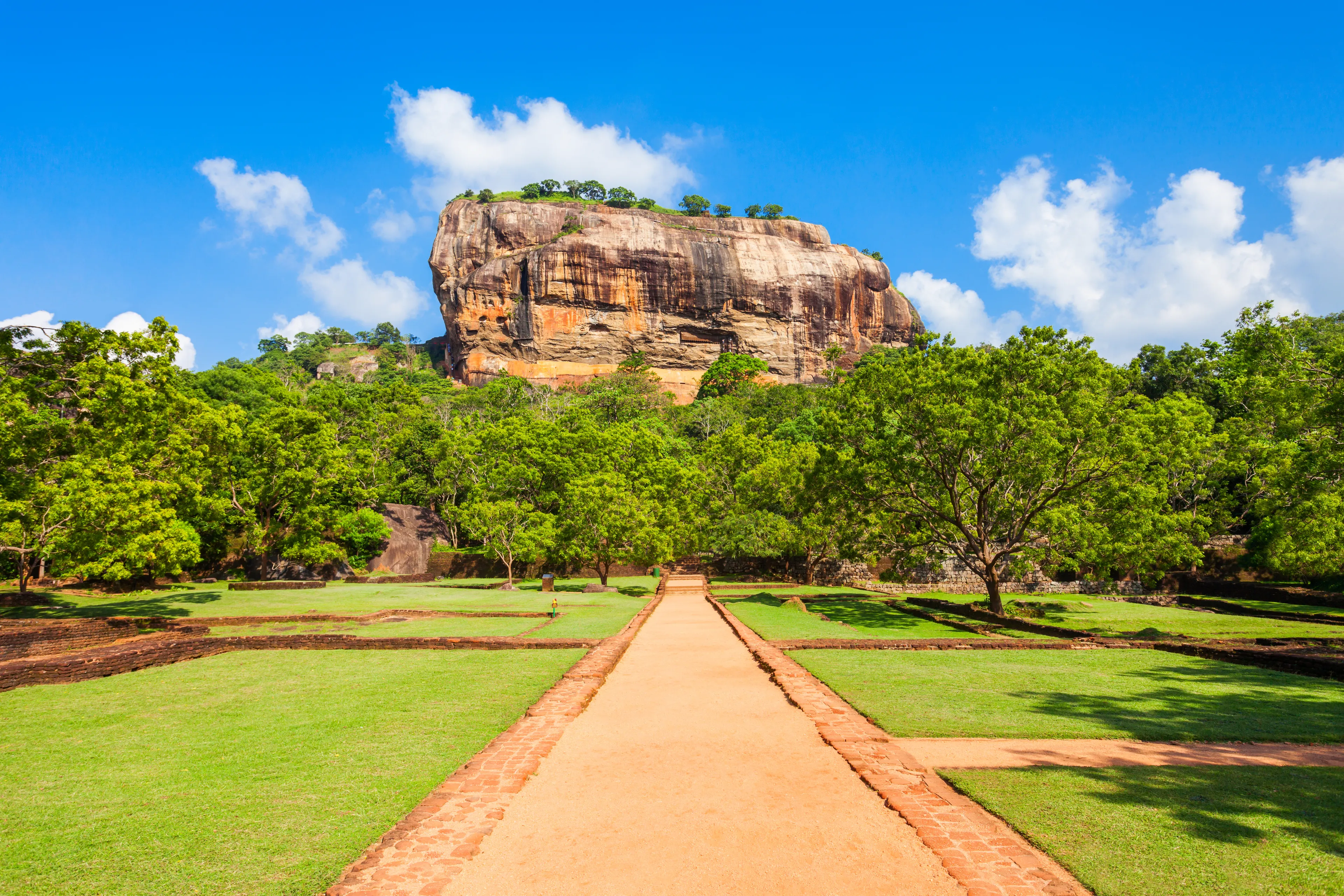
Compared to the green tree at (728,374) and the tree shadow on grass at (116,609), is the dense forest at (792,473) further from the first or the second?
the green tree at (728,374)

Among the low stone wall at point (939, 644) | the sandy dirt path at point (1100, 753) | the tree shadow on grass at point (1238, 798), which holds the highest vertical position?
the tree shadow on grass at point (1238, 798)

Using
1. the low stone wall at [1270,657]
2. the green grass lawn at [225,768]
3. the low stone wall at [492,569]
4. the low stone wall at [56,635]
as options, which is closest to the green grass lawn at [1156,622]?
the low stone wall at [1270,657]

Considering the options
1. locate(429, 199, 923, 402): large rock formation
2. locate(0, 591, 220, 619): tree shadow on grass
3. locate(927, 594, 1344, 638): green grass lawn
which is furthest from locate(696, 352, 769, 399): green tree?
locate(0, 591, 220, 619): tree shadow on grass

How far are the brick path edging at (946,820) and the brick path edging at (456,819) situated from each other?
2.89 meters

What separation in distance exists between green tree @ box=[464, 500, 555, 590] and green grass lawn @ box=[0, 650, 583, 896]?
714 inches

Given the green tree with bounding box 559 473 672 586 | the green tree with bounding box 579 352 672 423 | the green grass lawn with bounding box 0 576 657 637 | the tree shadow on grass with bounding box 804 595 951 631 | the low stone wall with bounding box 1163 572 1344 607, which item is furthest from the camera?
the green tree with bounding box 579 352 672 423

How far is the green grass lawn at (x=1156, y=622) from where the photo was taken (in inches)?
614

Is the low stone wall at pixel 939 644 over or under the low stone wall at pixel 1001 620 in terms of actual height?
over

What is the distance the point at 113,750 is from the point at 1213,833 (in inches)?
352

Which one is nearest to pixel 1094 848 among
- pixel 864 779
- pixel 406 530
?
pixel 864 779

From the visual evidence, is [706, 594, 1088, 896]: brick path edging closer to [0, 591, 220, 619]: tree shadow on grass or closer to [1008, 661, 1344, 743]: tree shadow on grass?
[1008, 661, 1344, 743]: tree shadow on grass

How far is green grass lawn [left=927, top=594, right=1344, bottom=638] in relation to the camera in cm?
1559

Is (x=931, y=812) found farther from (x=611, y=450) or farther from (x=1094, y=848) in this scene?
(x=611, y=450)

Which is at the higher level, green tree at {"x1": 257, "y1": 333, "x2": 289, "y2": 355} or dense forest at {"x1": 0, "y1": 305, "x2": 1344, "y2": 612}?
green tree at {"x1": 257, "y1": 333, "x2": 289, "y2": 355}
